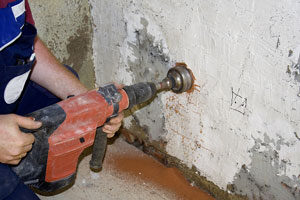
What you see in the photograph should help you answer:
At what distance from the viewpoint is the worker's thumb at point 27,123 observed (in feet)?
3.58

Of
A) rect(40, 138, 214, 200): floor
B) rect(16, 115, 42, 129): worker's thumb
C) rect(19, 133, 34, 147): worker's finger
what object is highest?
rect(16, 115, 42, 129): worker's thumb

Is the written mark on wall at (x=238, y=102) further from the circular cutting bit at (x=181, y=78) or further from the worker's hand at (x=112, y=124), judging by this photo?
the worker's hand at (x=112, y=124)

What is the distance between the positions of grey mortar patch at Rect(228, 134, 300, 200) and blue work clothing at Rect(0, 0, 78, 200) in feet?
2.74

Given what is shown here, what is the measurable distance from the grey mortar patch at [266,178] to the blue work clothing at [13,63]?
0.83 metres

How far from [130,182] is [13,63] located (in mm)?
880

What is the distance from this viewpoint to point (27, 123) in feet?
3.59

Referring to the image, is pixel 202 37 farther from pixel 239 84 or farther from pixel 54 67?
pixel 54 67

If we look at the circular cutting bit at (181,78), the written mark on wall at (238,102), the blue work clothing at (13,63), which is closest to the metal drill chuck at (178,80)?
the circular cutting bit at (181,78)

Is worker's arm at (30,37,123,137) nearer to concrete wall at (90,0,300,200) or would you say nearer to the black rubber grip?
the black rubber grip

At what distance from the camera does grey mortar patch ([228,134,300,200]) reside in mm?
1360

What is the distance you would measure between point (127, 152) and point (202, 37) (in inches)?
34.6

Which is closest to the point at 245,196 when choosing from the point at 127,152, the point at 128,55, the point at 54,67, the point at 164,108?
the point at 164,108

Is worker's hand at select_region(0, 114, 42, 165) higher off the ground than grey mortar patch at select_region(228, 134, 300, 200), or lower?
higher

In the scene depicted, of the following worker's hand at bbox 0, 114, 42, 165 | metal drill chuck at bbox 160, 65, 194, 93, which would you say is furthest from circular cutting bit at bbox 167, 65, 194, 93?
worker's hand at bbox 0, 114, 42, 165
